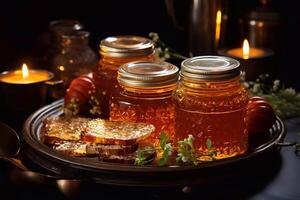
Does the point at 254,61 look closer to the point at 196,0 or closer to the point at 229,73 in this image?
the point at 196,0

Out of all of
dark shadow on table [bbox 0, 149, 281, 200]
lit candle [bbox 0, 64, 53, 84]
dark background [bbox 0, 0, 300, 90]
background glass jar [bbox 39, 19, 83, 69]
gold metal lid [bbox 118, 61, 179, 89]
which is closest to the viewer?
dark shadow on table [bbox 0, 149, 281, 200]

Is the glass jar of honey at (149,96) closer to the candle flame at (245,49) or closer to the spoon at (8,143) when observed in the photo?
the spoon at (8,143)

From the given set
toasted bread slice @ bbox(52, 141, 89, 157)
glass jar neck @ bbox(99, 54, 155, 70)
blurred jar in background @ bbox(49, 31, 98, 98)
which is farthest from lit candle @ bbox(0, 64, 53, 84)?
toasted bread slice @ bbox(52, 141, 89, 157)

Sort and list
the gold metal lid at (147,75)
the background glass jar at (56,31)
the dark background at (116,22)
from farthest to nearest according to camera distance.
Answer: the dark background at (116,22) < the background glass jar at (56,31) < the gold metal lid at (147,75)

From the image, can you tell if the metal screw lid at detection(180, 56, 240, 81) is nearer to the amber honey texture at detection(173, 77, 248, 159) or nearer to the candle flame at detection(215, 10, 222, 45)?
the amber honey texture at detection(173, 77, 248, 159)

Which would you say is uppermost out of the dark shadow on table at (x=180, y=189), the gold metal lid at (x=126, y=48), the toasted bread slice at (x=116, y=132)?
the gold metal lid at (x=126, y=48)

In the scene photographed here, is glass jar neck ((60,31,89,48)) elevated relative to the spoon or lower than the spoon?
elevated

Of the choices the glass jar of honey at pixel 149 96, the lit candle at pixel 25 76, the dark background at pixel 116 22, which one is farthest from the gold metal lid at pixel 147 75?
the dark background at pixel 116 22
